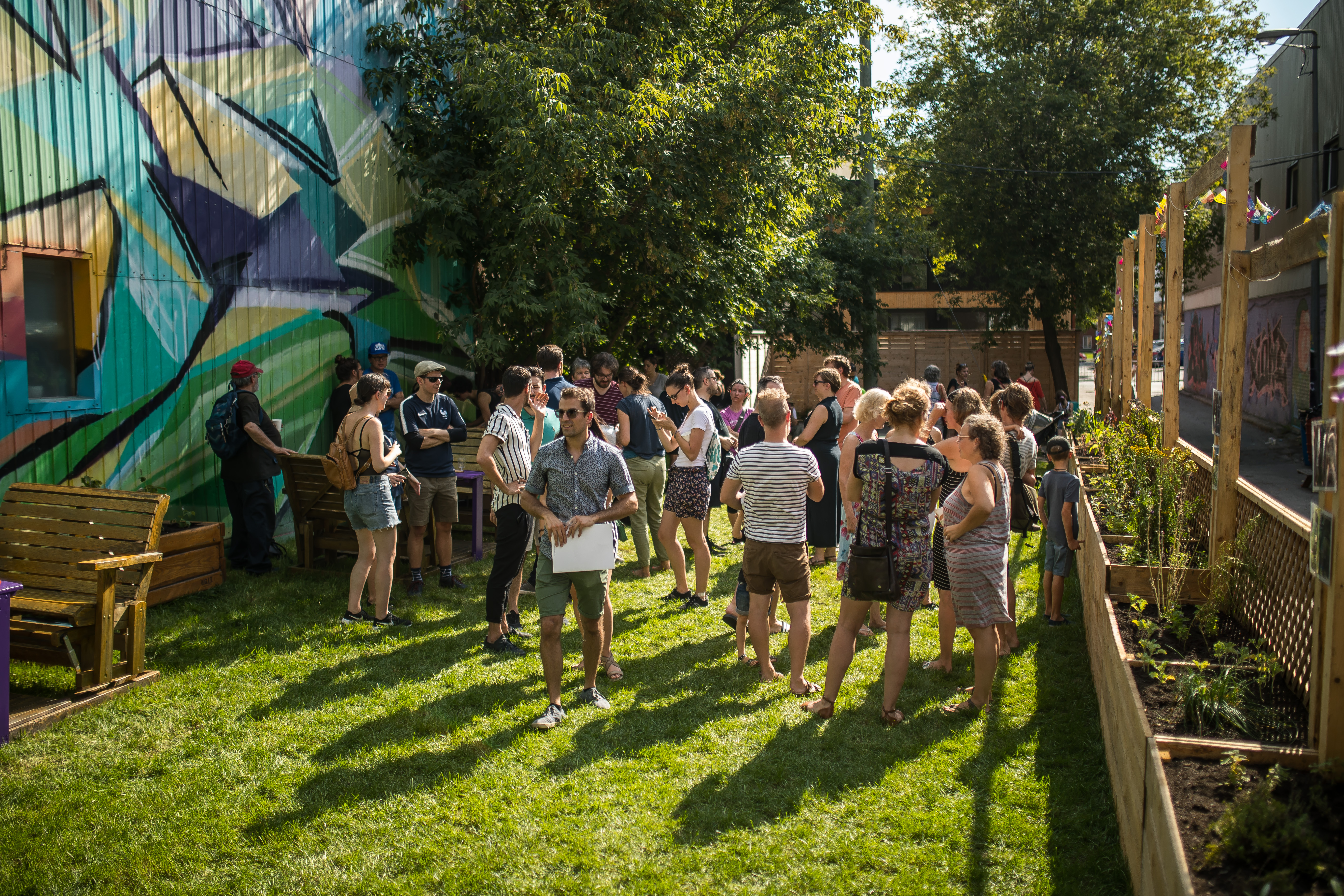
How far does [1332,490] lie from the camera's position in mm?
3221

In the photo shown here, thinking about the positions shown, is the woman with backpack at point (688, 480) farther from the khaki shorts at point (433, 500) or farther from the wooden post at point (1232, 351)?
the wooden post at point (1232, 351)

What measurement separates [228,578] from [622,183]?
19.4 feet

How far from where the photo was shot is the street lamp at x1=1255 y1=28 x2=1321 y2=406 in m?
15.7

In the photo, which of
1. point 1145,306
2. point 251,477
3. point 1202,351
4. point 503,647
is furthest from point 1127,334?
point 1202,351

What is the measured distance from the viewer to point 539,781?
4.63 m

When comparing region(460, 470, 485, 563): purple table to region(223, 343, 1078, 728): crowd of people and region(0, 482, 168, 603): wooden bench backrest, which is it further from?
region(0, 482, 168, 603): wooden bench backrest

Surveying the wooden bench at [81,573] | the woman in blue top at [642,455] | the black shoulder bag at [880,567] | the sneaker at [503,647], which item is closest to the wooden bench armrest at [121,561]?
the wooden bench at [81,573]

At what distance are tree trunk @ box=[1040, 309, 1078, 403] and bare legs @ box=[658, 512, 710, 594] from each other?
19.0m

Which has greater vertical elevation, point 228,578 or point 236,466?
point 236,466

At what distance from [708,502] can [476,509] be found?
280 centimetres

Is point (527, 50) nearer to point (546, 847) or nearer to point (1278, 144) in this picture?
point (546, 847)

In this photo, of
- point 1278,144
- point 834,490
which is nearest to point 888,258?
point 1278,144

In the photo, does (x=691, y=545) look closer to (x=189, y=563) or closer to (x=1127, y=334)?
(x=189, y=563)

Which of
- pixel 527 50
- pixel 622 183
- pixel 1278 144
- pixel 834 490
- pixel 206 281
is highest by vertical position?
pixel 1278 144
